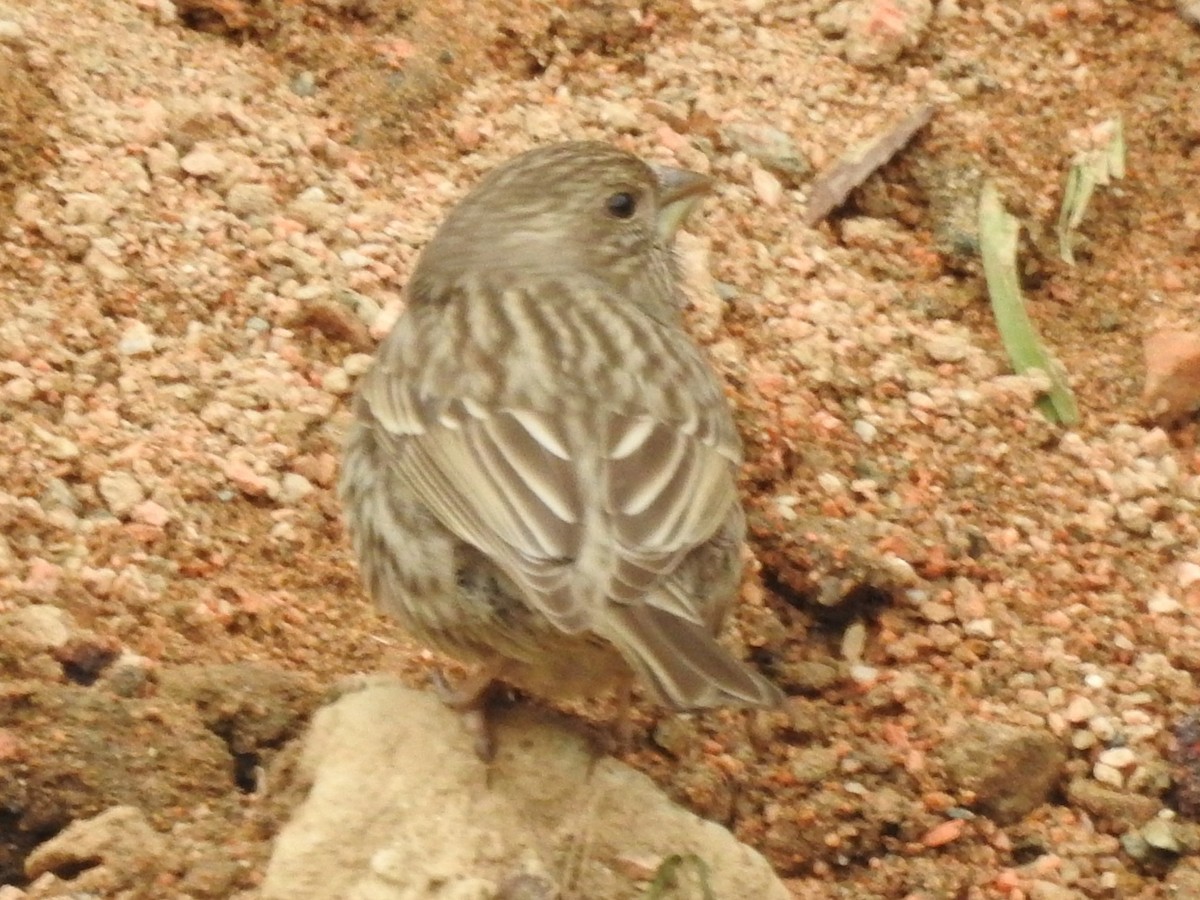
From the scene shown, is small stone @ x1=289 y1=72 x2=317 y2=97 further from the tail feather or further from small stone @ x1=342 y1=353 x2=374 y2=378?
the tail feather


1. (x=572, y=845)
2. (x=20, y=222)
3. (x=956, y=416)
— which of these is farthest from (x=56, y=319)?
(x=956, y=416)

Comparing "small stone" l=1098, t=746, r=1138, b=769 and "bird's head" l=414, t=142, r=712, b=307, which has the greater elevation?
"bird's head" l=414, t=142, r=712, b=307

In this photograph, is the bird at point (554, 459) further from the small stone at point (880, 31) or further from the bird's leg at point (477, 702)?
the small stone at point (880, 31)

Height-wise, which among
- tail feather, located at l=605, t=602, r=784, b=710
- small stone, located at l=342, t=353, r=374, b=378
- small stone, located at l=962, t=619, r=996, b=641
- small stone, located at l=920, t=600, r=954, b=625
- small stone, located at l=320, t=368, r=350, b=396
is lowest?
small stone, located at l=320, t=368, r=350, b=396

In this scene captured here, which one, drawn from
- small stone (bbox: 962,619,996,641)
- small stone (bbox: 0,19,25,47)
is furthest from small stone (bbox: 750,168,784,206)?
small stone (bbox: 0,19,25,47)

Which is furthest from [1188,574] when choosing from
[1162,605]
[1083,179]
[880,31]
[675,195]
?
[880,31]

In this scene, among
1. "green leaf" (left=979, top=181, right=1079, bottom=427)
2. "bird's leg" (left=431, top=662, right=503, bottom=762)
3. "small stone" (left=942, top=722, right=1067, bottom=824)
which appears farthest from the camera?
"green leaf" (left=979, top=181, right=1079, bottom=427)

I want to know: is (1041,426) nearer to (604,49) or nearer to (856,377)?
(856,377)
